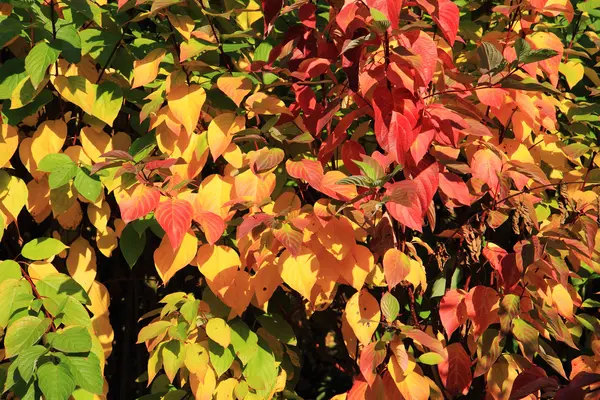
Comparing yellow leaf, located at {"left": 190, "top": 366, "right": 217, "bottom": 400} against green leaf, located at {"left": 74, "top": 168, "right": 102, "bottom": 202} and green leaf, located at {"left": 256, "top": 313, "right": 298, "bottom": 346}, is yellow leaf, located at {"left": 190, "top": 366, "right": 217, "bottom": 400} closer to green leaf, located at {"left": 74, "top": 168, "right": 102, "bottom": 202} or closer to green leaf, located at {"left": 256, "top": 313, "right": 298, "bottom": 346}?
green leaf, located at {"left": 256, "top": 313, "right": 298, "bottom": 346}

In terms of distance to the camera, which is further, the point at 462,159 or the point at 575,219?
the point at 462,159

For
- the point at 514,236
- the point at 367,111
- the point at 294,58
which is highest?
the point at 294,58

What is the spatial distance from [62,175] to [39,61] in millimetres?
297

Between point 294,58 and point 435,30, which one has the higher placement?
point 294,58

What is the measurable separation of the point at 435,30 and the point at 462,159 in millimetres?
438

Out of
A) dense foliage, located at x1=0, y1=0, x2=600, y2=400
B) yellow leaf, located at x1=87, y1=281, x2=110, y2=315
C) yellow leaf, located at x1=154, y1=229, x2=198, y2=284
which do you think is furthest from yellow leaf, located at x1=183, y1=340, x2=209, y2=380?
yellow leaf, located at x1=87, y1=281, x2=110, y2=315

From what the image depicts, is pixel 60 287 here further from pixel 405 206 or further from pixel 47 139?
pixel 405 206

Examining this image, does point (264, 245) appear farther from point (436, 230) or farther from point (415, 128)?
point (436, 230)

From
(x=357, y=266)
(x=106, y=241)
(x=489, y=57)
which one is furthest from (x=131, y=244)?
(x=489, y=57)

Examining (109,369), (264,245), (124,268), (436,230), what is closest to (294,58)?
(264,245)

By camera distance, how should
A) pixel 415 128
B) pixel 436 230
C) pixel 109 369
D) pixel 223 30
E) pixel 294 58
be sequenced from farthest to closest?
pixel 109 369
pixel 436 230
pixel 223 30
pixel 294 58
pixel 415 128

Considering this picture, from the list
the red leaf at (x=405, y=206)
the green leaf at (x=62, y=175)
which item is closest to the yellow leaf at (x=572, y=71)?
the red leaf at (x=405, y=206)

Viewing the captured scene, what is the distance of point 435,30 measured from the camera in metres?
2.46

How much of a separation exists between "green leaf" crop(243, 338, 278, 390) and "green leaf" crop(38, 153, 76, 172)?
741 mm
